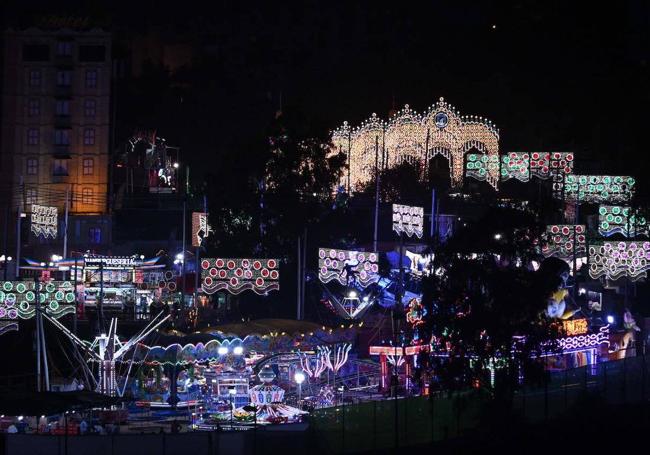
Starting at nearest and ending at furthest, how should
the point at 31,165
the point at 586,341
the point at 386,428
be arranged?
the point at 386,428
the point at 586,341
the point at 31,165

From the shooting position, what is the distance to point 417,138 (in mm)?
69125

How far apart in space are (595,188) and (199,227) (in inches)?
823

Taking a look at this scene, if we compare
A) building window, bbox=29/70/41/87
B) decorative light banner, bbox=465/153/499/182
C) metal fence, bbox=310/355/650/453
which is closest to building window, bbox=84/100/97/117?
building window, bbox=29/70/41/87

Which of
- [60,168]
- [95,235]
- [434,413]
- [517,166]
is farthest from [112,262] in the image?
[434,413]

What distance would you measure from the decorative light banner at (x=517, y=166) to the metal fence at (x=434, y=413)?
83.5ft

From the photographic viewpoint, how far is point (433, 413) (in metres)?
35.0

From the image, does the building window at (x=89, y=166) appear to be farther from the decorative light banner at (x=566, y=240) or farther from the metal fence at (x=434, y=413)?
the metal fence at (x=434, y=413)

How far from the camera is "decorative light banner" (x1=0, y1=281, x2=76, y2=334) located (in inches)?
1775

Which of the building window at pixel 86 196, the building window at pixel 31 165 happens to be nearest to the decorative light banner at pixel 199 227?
the building window at pixel 86 196

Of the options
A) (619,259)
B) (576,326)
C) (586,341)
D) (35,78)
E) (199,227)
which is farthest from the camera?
(35,78)

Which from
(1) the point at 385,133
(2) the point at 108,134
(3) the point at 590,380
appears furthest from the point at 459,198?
(3) the point at 590,380

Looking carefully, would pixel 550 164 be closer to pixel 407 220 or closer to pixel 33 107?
pixel 407 220

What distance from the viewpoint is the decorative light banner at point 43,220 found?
A: 64.2 meters

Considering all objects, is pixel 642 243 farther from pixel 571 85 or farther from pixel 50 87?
pixel 50 87
